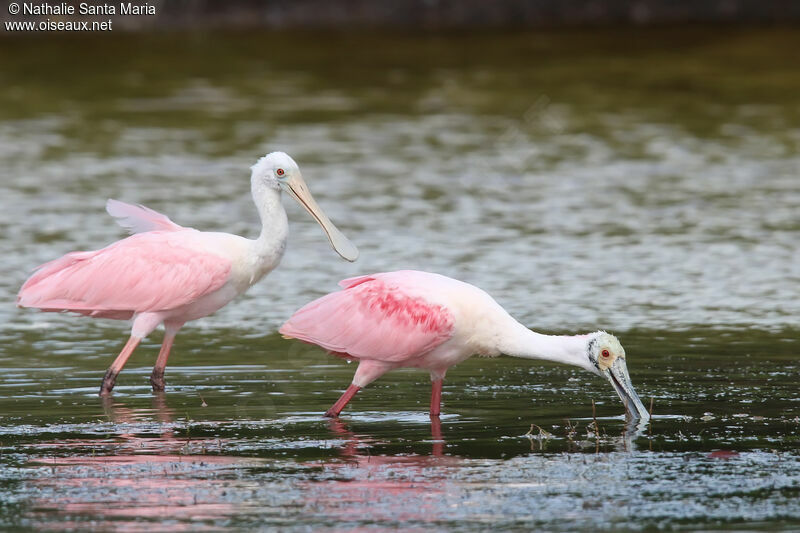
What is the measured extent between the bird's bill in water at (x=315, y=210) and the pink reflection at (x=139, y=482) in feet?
7.42

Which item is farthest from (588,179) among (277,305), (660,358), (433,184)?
(660,358)

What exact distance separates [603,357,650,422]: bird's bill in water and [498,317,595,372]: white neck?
0.17m

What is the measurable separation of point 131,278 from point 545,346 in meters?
2.74

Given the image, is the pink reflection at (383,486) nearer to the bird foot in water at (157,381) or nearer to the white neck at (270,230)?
the bird foot in water at (157,381)

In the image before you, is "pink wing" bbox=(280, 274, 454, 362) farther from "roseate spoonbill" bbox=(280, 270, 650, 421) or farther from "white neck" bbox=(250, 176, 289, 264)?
Result: "white neck" bbox=(250, 176, 289, 264)

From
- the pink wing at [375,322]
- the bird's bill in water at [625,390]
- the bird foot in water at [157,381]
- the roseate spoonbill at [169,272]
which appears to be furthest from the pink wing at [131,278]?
the bird's bill in water at [625,390]

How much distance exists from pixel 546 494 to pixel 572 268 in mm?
7190

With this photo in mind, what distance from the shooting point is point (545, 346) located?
9469mm

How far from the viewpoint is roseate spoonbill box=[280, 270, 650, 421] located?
30.8 ft

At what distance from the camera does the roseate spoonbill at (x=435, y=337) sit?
9383 mm

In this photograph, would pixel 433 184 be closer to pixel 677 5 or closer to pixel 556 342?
pixel 556 342

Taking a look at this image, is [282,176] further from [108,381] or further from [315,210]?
[108,381]

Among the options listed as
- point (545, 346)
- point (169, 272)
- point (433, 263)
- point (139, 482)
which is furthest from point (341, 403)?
point (433, 263)

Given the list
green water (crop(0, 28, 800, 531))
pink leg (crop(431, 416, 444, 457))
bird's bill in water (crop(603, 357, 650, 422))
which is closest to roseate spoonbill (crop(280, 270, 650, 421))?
bird's bill in water (crop(603, 357, 650, 422))
